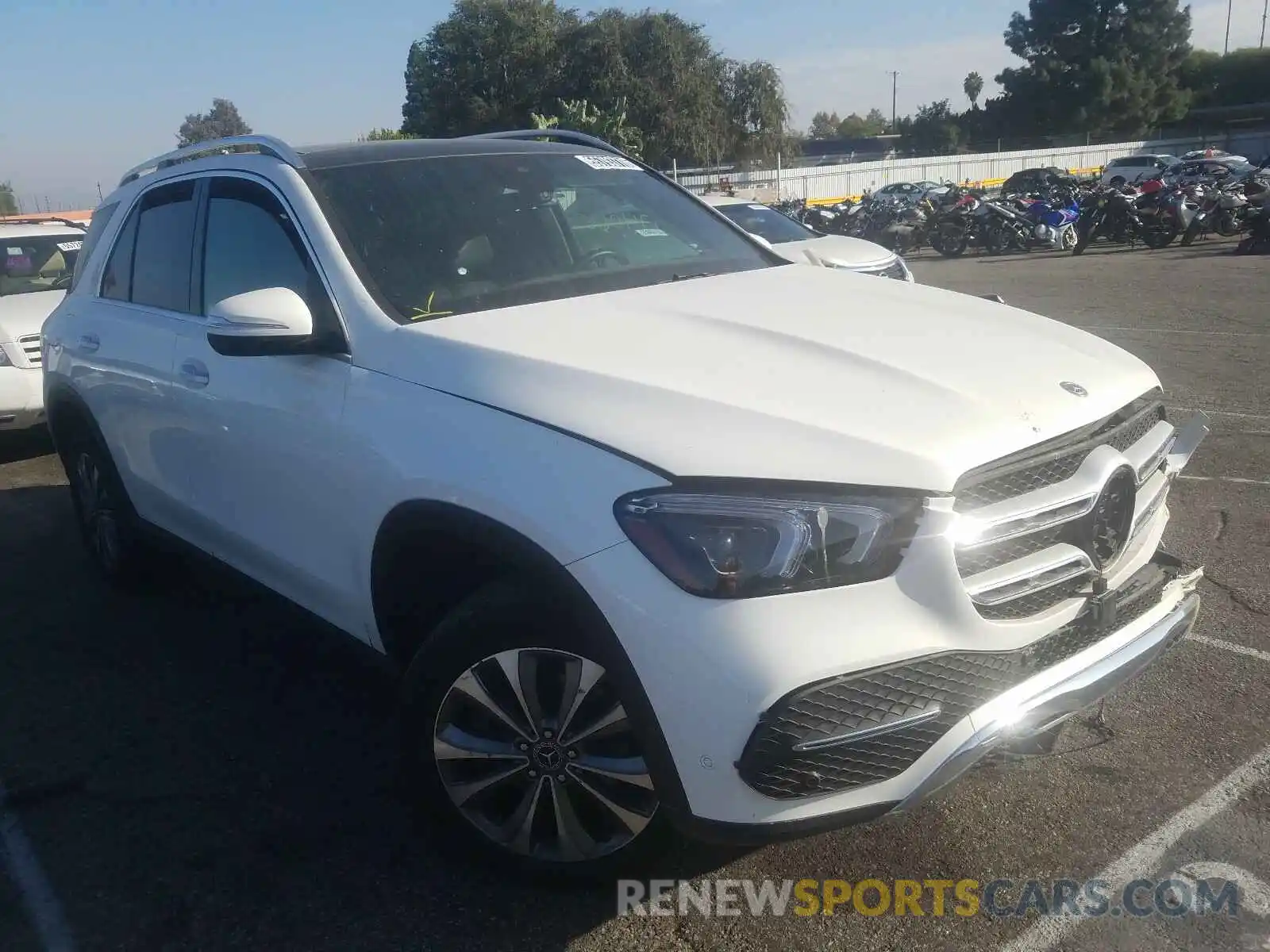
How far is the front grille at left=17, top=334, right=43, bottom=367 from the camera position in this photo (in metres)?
8.09

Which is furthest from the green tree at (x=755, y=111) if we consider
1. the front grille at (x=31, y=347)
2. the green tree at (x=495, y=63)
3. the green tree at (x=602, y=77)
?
the front grille at (x=31, y=347)

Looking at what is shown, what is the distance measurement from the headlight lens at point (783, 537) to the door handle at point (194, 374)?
2078 millimetres

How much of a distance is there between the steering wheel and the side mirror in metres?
0.97

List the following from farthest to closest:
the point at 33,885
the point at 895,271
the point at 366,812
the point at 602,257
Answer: the point at 895,271 < the point at 602,257 < the point at 366,812 < the point at 33,885

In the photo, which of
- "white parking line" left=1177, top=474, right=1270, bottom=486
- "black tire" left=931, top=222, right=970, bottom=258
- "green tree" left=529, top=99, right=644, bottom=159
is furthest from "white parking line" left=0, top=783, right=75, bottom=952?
"green tree" left=529, top=99, right=644, bottom=159

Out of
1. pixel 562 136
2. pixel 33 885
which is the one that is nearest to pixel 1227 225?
pixel 562 136

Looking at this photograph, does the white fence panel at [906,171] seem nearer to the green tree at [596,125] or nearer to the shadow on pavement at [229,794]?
the green tree at [596,125]

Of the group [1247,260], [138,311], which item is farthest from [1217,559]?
[1247,260]

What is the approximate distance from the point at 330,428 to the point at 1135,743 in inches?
101

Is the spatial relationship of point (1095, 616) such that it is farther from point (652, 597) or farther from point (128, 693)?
point (128, 693)

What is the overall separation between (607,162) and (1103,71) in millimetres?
76738

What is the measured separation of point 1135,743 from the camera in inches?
133

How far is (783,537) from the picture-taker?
221 centimetres

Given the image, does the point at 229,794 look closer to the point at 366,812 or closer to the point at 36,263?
the point at 366,812
